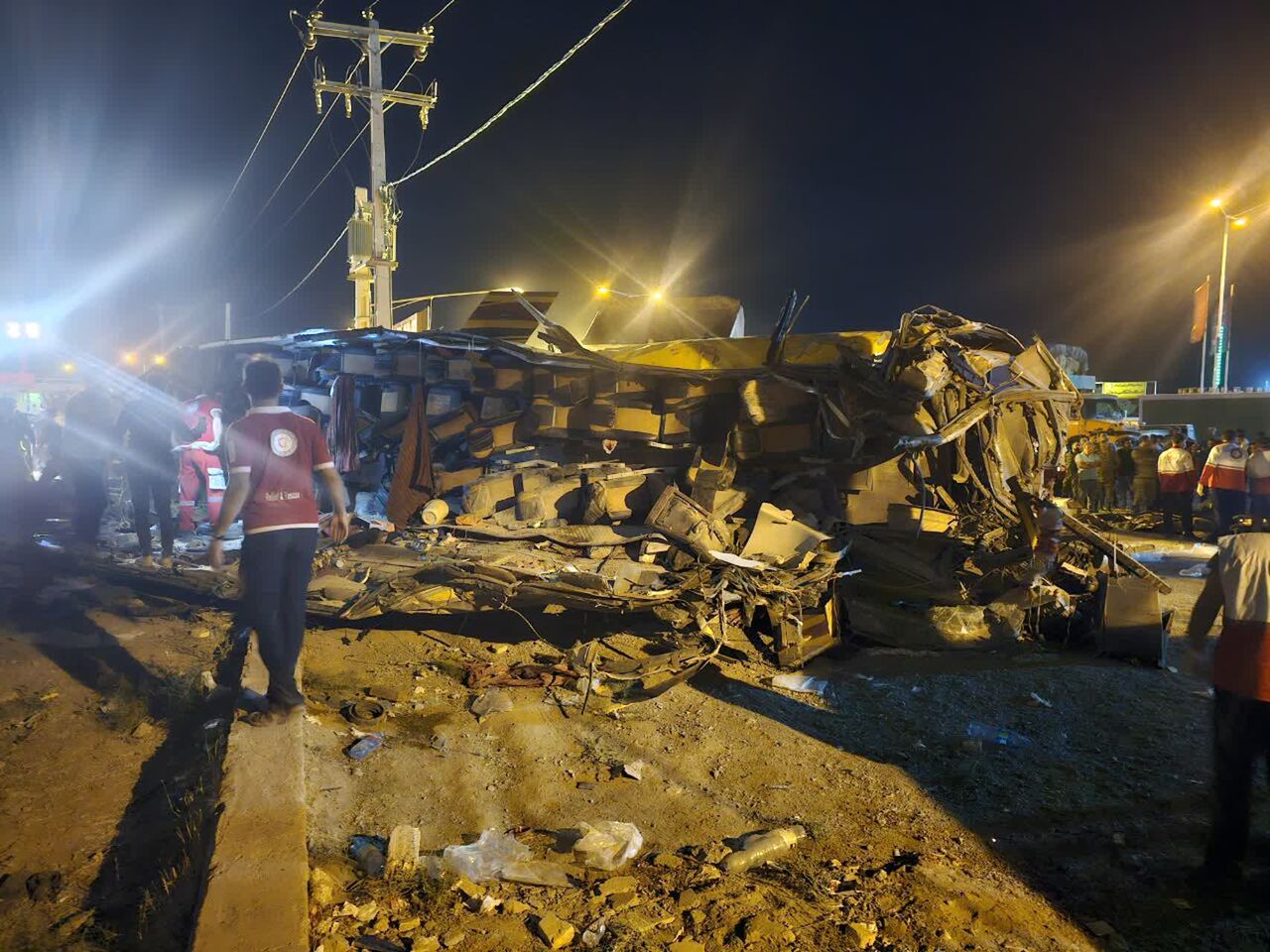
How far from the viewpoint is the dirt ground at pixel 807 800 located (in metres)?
2.72

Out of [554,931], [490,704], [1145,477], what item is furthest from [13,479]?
[1145,477]

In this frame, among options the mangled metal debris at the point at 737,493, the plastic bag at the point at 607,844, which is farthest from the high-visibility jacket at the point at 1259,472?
the plastic bag at the point at 607,844

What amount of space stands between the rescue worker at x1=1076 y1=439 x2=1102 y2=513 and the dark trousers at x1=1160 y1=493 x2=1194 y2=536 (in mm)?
1595

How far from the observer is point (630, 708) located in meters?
4.81

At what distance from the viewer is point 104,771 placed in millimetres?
3730

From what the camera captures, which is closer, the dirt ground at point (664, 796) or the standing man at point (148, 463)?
the dirt ground at point (664, 796)

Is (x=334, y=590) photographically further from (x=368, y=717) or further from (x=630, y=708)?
(x=630, y=708)

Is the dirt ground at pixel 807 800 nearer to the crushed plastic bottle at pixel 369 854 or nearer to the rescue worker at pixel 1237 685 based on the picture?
the crushed plastic bottle at pixel 369 854

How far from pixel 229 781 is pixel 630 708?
2.27 meters

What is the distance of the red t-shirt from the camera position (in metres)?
3.80

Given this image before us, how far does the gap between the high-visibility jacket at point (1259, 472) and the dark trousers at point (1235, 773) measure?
9.29 meters

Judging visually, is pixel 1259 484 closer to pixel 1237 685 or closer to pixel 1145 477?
pixel 1145 477

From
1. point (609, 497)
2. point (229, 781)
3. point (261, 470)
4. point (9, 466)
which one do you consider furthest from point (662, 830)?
point (9, 466)

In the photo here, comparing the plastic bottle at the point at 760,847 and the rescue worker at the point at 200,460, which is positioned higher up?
the rescue worker at the point at 200,460
